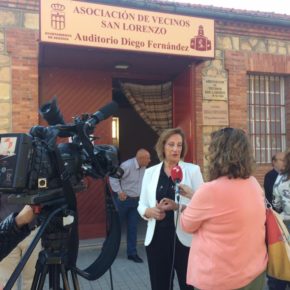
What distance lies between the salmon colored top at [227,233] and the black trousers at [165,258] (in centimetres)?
89

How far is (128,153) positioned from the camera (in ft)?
42.8

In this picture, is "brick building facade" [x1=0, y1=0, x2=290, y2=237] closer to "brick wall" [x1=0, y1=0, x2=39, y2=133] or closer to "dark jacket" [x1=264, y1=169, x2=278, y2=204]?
"brick wall" [x1=0, y1=0, x2=39, y2=133]

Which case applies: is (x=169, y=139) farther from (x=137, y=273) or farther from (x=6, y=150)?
(x=137, y=273)

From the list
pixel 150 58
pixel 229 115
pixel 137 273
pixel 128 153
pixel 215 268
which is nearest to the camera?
pixel 215 268

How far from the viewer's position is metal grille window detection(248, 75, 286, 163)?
843cm

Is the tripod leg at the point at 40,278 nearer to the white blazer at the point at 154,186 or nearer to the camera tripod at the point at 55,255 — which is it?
the camera tripod at the point at 55,255

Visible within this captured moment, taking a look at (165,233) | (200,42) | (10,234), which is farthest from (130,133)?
(10,234)

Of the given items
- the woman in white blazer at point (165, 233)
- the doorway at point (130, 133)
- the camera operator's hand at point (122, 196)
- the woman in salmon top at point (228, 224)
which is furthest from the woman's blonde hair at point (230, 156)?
the doorway at point (130, 133)

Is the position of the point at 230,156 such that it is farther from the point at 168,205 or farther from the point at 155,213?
the point at 155,213

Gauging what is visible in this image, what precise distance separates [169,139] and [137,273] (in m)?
2.75

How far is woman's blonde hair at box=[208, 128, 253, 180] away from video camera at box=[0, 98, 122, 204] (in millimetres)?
591

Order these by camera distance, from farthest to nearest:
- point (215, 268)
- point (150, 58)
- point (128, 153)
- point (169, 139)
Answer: point (128, 153) → point (150, 58) → point (169, 139) → point (215, 268)

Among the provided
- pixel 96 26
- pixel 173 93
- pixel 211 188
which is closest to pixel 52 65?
pixel 96 26

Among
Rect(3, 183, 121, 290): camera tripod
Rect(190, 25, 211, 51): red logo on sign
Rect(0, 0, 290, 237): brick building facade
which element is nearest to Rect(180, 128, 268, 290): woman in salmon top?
Rect(3, 183, 121, 290): camera tripod
